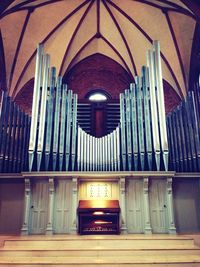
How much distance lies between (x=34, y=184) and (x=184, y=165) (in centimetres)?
456

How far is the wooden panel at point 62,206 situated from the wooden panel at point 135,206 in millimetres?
1715

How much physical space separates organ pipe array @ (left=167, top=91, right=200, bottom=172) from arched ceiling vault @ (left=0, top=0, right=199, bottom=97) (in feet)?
7.80

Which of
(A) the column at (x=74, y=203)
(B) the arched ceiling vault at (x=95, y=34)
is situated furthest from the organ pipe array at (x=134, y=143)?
(B) the arched ceiling vault at (x=95, y=34)

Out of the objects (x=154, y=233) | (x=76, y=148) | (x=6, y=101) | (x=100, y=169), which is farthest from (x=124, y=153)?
(x=6, y=101)

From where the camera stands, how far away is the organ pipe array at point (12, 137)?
8.84m

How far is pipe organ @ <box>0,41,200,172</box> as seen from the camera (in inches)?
Result: 333

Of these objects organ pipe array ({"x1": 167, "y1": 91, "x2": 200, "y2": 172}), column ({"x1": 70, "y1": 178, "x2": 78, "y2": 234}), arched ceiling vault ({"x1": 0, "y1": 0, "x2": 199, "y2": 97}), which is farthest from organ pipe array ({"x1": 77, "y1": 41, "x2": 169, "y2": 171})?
arched ceiling vault ({"x1": 0, "y1": 0, "x2": 199, "y2": 97})

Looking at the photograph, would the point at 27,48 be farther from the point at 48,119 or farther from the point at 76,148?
the point at 76,148

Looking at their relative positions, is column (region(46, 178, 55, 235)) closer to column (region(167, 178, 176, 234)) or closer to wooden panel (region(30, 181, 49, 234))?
wooden panel (region(30, 181, 49, 234))

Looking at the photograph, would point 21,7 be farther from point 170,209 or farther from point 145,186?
point 170,209

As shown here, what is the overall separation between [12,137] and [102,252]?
15.5 ft

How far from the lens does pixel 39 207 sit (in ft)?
27.7

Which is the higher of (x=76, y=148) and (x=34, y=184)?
(x=76, y=148)

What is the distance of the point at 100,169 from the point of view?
8.48m
